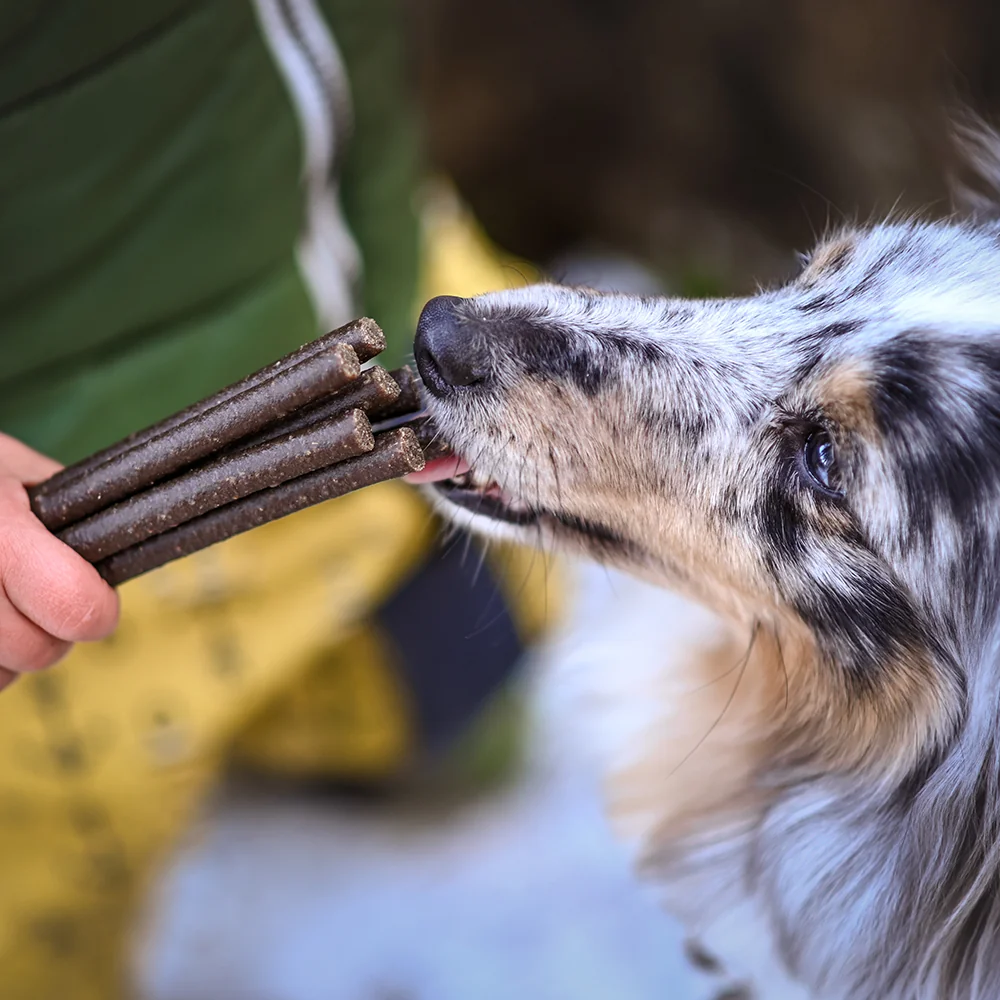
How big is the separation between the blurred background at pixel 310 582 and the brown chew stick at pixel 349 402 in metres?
0.46

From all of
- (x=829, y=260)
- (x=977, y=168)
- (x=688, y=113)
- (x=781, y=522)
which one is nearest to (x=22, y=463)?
(x=781, y=522)

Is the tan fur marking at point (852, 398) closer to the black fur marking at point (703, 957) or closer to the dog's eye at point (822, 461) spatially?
the dog's eye at point (822, 461)

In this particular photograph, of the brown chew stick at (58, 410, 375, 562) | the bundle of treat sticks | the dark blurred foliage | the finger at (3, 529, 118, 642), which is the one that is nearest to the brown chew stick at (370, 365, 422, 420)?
the bundle of treat sticks

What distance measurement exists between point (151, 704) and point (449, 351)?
74 centimetres

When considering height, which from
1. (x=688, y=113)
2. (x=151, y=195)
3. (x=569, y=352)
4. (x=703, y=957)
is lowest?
(x=703, y=957)

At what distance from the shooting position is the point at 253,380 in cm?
92

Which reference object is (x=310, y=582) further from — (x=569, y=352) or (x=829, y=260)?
(x=829, y=260)

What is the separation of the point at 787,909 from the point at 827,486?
0.45m

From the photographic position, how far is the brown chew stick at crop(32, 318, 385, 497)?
2.90 ft

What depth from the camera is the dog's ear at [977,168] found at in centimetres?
122

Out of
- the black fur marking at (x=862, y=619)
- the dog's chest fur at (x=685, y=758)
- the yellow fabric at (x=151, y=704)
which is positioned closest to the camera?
the black fur marking at (x=862, y=619)

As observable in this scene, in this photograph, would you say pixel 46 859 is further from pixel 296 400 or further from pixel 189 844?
pixel 296 400

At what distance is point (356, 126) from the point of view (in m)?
1.42

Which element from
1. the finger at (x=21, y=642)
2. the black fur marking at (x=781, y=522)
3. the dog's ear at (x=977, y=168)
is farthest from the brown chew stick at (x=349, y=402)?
the dog's ear at (x=977, y=168)
